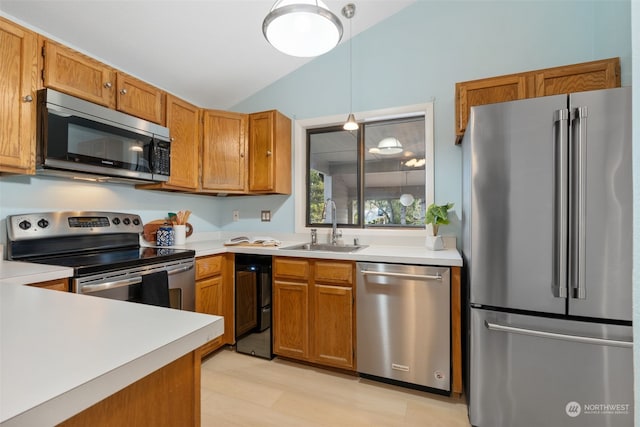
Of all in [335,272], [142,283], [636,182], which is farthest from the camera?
[335,272]

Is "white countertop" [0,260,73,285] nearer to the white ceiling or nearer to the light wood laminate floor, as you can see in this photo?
the light wood laminate floor

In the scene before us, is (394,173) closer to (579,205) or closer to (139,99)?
(579,205)

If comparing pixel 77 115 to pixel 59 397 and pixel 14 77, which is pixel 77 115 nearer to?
pixel 14 77

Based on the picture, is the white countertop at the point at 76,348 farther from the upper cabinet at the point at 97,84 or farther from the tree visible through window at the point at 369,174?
the tree visible through window at the point at 369,174

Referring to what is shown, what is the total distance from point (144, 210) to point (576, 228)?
3062 millimetres

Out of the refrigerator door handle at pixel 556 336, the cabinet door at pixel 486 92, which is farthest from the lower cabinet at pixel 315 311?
the cabinet door at pixel 486 92

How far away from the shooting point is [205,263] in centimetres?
243

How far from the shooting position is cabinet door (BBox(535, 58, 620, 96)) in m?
1.83

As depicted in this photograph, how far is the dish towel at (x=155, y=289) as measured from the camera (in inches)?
74.7

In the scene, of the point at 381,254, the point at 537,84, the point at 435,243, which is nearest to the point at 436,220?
the point at 435,243

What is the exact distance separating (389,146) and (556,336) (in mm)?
1901

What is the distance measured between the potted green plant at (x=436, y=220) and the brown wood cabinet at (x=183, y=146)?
2050 mm

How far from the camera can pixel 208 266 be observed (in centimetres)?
246

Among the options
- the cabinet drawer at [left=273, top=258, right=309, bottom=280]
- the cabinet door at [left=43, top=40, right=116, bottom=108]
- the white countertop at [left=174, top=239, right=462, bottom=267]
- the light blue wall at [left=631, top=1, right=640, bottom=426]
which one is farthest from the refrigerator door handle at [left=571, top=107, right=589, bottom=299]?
the cabinet door at [left=43, top=40, right=116, bottom=108]
